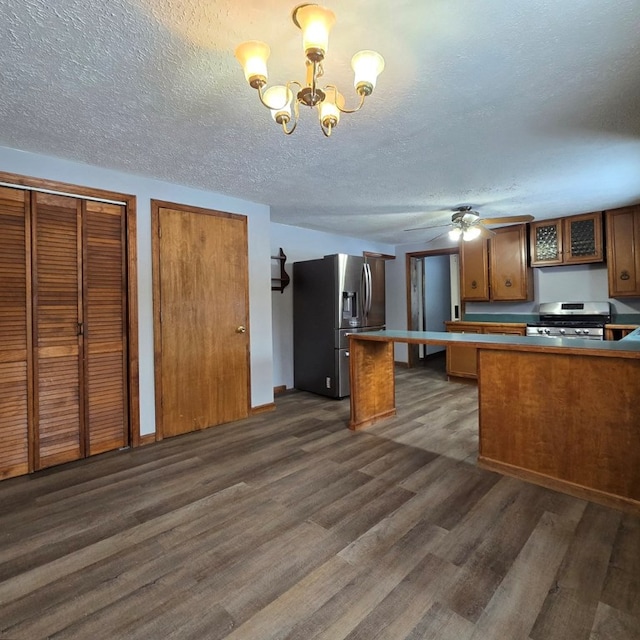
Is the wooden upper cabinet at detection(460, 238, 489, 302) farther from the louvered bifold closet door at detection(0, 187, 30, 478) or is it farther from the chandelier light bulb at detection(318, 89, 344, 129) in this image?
the louvered bifold closet door at detection(0, 187, 30, 478)

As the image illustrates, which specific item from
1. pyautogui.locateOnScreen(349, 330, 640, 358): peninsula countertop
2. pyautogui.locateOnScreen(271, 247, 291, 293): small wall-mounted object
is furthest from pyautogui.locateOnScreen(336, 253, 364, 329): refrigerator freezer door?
pyautogui.locateOnScreen(349, 330, 640, 358): peninsula countertop

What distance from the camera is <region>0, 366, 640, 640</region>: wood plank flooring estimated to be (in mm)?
1368

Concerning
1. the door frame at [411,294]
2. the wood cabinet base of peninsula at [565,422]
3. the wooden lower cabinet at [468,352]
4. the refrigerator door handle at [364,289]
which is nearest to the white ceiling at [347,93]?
the refrigerator door handle at [364,289]

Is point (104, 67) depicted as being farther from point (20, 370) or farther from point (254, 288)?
point (254, 288)

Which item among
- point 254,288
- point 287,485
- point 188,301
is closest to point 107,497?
point 287,485

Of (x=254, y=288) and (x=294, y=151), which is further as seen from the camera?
(x=254, y=288)

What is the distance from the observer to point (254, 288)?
12.8 ft

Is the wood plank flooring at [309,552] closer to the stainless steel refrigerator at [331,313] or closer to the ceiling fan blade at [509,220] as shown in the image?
the stainless steel refrigerator at [331,313]

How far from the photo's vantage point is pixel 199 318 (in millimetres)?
3465

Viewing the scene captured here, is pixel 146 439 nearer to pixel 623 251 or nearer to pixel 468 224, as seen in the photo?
pixel 468 224

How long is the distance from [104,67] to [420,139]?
5.97 ft

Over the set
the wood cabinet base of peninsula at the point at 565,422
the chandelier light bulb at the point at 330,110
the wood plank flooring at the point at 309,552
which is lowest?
the wood plank flooring at the point at 309,552

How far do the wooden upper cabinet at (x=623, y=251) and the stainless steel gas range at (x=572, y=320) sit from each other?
32 centimetres

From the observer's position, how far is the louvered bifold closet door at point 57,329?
8.77 feet
